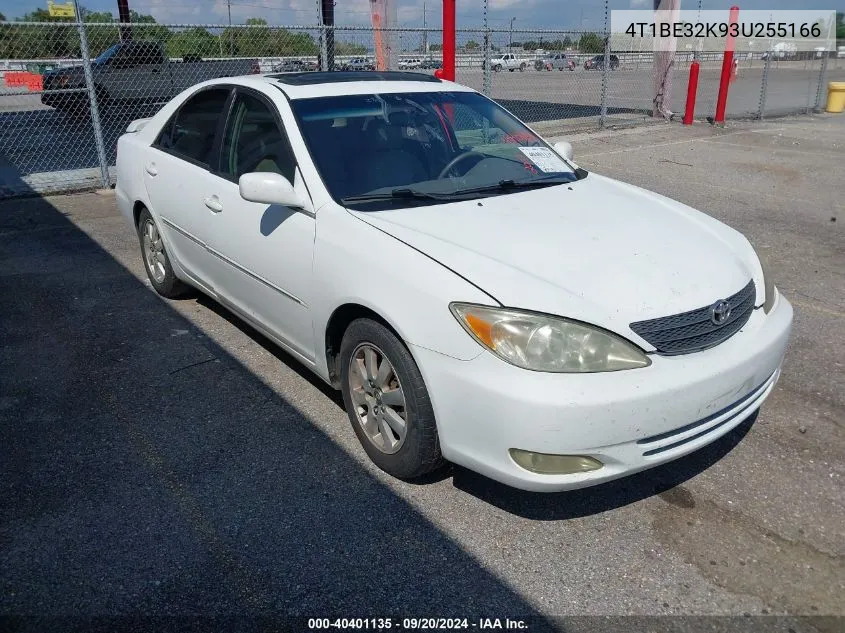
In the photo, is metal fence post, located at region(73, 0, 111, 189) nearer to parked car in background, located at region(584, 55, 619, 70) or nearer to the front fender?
the front fender

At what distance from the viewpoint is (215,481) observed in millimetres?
3189

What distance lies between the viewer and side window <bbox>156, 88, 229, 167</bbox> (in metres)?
4.35

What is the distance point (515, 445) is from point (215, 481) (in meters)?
1.43

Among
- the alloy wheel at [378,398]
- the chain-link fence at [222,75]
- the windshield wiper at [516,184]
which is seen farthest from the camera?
the chain-link fence at [222,75]

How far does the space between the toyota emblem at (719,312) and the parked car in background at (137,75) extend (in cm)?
1454

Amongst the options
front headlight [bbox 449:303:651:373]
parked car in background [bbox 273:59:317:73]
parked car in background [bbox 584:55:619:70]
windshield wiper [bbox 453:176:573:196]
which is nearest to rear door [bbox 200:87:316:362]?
windshield wiper [bbox 453:176:573:196]

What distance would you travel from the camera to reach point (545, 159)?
4.11 metres

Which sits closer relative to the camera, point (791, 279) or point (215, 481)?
point (215, 481)

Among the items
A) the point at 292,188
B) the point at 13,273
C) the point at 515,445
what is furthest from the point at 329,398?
the point at 13,273

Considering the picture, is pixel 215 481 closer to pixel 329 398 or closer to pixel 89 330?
pixel 329 398

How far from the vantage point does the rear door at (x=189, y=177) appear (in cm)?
427

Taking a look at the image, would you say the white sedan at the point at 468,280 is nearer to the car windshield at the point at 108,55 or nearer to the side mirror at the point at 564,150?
the side mirror at the point at 564,150

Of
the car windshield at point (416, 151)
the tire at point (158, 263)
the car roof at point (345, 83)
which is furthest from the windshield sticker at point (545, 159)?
the tire at point (158, 263)

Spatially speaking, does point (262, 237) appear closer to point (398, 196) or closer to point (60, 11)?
point (398, 196)
